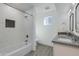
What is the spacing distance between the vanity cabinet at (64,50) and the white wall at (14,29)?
0.73 metres

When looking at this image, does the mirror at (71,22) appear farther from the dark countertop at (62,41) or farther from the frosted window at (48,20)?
the frosted window at (48,20)

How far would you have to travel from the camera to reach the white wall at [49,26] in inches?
69.3

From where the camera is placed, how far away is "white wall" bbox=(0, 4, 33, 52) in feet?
7.14

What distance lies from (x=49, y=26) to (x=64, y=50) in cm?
51

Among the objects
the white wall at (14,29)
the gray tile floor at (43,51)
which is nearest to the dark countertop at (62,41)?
the gray tile floor at (43,51)

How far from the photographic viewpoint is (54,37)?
1776 millimetres

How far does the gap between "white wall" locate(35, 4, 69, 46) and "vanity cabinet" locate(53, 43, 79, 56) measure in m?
0.14

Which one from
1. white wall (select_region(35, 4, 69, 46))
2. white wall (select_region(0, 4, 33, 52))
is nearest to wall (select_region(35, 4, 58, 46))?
white wall (select_region(35, 4, 69, 46))

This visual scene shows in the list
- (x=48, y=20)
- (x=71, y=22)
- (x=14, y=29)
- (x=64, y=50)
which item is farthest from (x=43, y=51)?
(x=14, y=29)

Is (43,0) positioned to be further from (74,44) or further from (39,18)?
(74,44)

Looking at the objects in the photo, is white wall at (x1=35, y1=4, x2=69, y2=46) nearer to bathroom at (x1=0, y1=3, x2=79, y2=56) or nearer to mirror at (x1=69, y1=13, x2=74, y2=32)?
bathroom at (x1=0, y1=3, x2=79, y2=56)

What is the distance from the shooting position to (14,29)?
2.51 m

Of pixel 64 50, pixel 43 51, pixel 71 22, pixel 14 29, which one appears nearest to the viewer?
pixel 64 50

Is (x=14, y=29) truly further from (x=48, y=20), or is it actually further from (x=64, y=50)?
(x=64, y=50)
